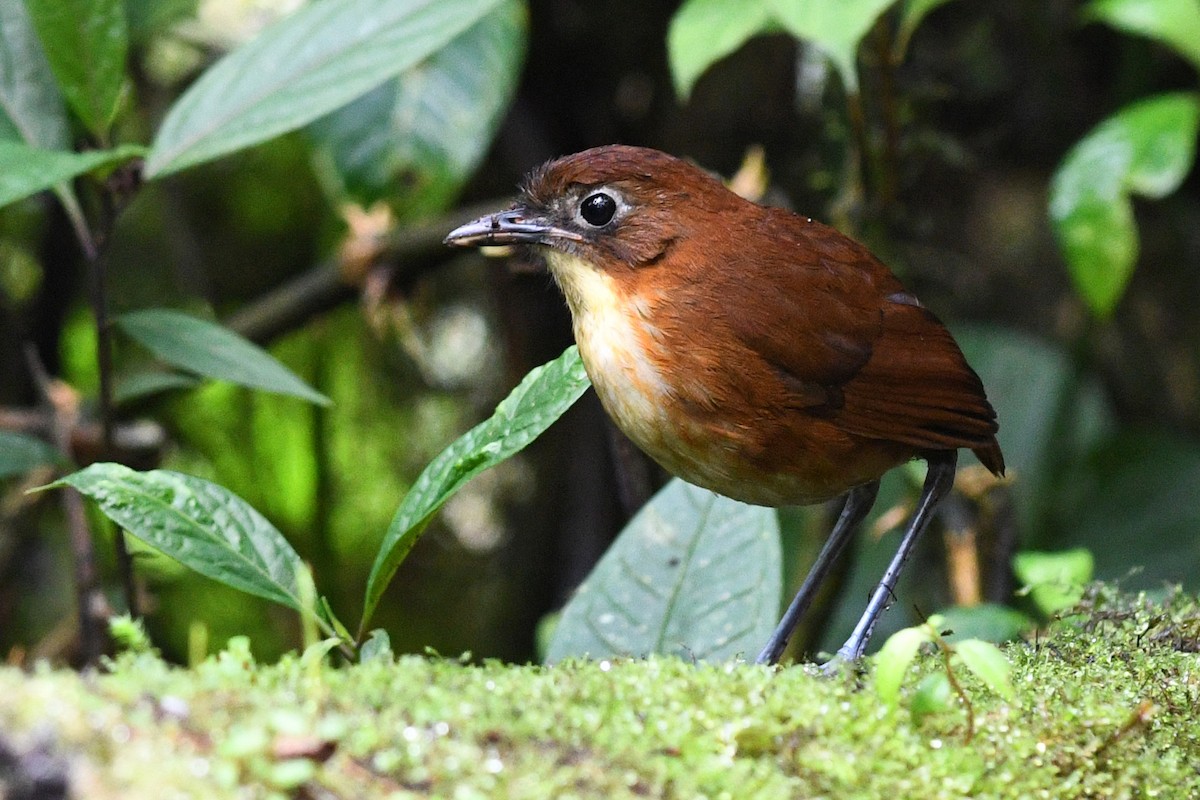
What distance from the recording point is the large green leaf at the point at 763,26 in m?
2.68

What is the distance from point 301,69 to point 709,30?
1.10 metres

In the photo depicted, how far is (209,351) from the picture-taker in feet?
8.28

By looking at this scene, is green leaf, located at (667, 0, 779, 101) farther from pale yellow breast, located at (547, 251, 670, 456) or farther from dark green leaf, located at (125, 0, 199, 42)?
dark green leaf, located at (125, 0, 199, 42)

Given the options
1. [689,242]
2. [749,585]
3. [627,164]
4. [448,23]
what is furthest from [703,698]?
[448,23]

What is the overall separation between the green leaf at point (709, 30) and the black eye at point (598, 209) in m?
0.73

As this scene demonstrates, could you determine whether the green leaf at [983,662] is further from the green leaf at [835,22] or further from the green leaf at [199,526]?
the green leaf at [835,22]

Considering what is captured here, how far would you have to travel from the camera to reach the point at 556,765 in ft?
4.31

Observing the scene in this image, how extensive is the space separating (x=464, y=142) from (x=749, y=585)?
178cm

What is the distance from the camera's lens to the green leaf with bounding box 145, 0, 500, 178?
2.39 metres

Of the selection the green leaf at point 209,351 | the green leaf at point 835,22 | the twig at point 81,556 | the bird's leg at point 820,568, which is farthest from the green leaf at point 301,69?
the bird's leg at point 820,568

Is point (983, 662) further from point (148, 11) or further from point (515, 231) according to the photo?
point (148, 11)

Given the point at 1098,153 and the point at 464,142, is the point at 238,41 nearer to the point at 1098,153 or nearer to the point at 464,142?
the point at 464,142

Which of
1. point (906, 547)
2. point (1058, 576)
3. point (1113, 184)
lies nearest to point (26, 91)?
point (906, 547)

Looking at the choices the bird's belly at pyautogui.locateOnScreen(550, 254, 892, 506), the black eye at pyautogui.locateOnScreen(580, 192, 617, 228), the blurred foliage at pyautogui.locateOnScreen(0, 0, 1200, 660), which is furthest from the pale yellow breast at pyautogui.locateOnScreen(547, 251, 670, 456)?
the blurred foliage at pyautogui.locateOnScreen(0, 0, 1200, 660)
